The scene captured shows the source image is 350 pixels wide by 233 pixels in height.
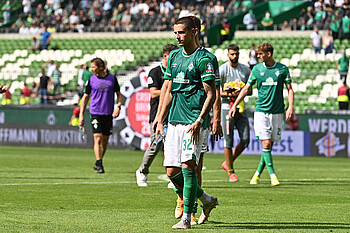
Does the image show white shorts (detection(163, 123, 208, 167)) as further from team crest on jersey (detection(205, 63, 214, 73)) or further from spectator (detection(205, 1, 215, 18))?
spectator (detection(205, 1, 215, 18))

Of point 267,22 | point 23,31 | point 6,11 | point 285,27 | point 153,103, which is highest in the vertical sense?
point 6,11

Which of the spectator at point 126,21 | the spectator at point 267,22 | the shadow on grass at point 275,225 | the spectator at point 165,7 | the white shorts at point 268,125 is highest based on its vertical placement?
Result: the spectator at point 165,7

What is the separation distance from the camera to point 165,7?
4194 centimetres

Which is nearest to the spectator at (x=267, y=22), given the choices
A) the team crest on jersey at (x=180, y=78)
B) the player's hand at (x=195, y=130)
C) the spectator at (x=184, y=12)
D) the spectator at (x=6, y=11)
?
the spectator at (x=184, y=12)

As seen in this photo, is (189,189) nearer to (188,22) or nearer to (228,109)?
(188,22)

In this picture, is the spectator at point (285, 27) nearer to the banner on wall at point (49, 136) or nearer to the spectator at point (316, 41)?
the spectator at point (316, 41)

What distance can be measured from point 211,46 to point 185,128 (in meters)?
29.6

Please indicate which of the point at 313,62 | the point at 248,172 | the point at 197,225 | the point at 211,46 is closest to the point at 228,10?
the point at 211,46

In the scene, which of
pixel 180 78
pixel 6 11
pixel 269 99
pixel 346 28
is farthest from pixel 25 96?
pixel 180 78

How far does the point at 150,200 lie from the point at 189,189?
303 centimetres

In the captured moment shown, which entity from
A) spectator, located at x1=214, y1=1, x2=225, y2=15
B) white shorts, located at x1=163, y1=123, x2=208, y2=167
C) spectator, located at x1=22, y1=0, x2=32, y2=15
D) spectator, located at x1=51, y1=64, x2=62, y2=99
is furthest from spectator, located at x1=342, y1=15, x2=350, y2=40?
white shorts, located at x1=163, y1=123, x2=208, y2=167

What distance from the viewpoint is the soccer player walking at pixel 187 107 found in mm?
8258

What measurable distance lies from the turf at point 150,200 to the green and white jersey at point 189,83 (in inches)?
46.2

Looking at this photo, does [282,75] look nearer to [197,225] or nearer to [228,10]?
[197,225]
